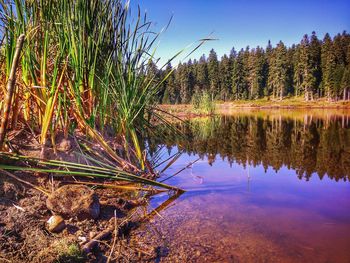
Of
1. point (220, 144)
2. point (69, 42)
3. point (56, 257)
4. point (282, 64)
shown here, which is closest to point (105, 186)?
point (56, 257)

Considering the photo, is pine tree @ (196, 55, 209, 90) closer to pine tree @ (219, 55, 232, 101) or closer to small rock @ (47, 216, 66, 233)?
pine tree @ (219, 55, 232, 101)

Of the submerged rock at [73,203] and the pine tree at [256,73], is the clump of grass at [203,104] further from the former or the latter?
the pine tree at [256,73]

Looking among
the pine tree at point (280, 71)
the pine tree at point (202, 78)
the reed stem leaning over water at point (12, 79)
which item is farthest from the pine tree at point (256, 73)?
the reed stem leaning over water at point (12, 79)

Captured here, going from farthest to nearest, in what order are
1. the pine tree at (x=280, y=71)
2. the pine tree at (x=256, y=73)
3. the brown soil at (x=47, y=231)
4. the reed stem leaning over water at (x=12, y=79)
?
the pine tree at (x=256, y=73)
the pine tree at (x=280, y=71)
the brown soil at (x=47, y=231)
the reed stem leaning over water at (x=12, y=79)

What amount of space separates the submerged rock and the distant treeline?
5182cm

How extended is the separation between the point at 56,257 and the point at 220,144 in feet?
23.8

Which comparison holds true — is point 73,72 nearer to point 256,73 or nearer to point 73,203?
point 73,203

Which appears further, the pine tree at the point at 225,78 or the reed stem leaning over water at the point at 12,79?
the pine tree at the point at 225,78

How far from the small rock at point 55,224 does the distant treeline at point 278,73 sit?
52136 mm

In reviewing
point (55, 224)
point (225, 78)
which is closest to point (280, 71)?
point (225, 78)

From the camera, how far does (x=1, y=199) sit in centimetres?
240

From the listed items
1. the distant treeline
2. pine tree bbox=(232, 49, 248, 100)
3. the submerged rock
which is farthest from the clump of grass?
pine tree bbox=(232, 49, 248, 100)

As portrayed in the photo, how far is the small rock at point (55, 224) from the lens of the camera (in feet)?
7.49

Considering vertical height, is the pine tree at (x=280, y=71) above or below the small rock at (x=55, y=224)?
above
